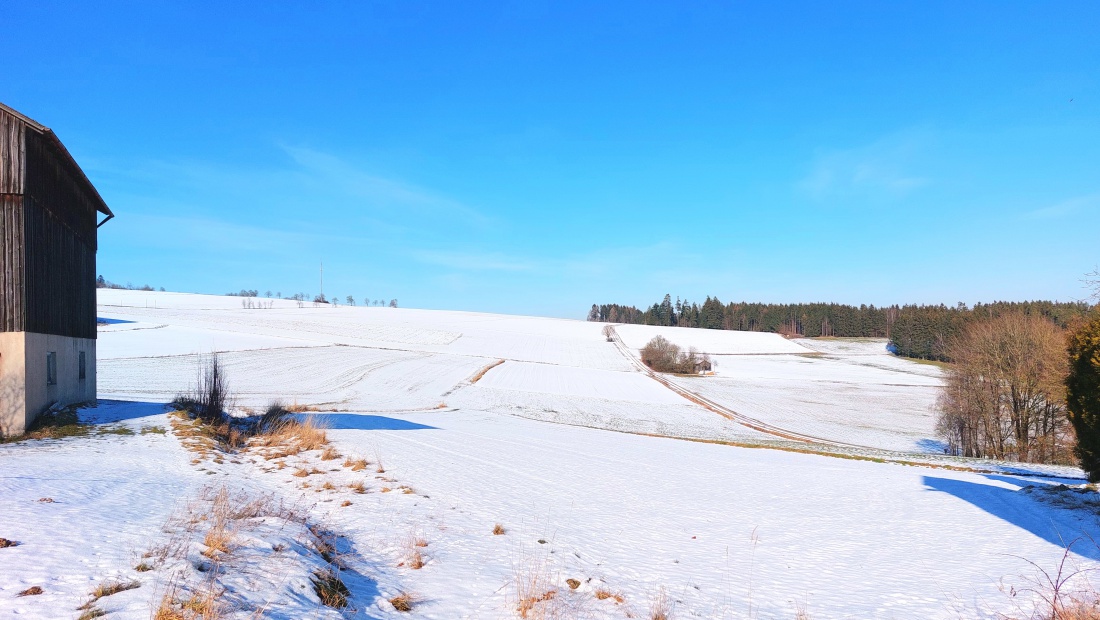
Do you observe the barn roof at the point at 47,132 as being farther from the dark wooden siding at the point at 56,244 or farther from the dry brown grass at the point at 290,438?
the dry brown grass at the point at 290,438

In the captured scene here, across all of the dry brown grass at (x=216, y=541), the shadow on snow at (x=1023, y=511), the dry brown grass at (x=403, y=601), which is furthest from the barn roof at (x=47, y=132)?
the shadow on snow at (x=1023, y=511)

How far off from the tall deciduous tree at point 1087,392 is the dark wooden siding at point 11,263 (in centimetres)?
2708

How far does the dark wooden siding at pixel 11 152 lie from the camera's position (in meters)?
15.6

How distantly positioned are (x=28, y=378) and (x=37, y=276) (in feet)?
10.5

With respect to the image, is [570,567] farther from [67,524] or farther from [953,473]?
[953,473]

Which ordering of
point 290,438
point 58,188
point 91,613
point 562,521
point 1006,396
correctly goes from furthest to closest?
point 1006,396 < point 58,188 < point 290,438 < point 562,521 < point 91,613

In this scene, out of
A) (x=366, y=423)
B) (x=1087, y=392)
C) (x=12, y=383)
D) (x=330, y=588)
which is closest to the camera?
(x=330, y=588)

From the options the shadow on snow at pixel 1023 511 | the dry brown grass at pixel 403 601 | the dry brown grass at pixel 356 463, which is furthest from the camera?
the dry brown grass at pixel 356 463

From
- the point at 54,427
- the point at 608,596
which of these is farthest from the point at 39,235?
the point at 608,596

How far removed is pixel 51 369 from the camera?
55.9 ft

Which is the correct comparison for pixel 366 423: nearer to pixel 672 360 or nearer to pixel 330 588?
pixel 330 588

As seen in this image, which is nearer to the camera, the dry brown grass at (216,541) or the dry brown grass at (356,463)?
the dry brown grass at (216,541)

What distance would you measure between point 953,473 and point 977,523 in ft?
31.4

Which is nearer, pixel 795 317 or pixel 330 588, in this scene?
pixel 330 588
